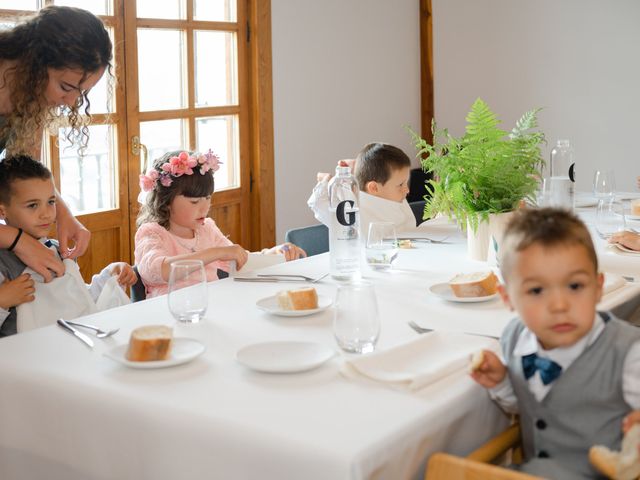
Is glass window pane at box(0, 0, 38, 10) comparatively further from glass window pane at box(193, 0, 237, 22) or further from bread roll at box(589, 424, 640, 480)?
bread roll at box(589, 424, 640, 480)

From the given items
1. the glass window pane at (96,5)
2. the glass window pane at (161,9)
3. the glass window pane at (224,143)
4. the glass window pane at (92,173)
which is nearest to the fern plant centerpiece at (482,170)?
the glass window pane at (92,173)

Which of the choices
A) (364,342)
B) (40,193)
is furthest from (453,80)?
(364,342)

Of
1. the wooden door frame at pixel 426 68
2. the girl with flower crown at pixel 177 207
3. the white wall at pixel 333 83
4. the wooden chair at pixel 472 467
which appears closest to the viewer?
the wooden chair at pixel 472 467

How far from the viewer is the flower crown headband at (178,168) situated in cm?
298

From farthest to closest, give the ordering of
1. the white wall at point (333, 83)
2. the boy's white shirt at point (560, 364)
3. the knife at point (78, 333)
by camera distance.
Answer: the white wall at point (333, 83) < the knife at point (78, 333) < the boy's white shirt at point (560, 364)

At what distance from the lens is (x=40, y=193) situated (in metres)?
2.54

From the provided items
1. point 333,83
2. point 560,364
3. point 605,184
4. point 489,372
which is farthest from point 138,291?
point 333,83

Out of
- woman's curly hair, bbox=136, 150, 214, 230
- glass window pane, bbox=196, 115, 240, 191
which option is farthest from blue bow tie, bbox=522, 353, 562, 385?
glass window pane, bbox=196, 115, 240, 191

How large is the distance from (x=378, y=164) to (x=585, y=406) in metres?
2.09

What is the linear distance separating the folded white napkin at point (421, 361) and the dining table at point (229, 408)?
0.5 inches

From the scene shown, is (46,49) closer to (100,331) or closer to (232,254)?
(232,254)

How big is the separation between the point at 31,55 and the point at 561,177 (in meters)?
1.93

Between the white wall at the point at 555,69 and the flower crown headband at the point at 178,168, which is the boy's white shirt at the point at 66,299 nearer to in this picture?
the flower crown headband at the point at 178,168

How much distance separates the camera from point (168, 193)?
299 centimetres
